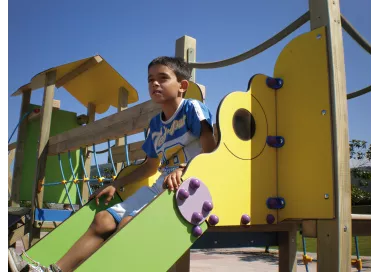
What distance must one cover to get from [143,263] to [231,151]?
59 centimetres

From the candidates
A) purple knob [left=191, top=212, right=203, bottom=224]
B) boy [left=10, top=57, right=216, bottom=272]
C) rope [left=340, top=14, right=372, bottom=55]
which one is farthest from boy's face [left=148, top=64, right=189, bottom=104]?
rope [left=340, top=14, right=372, bottom=55]

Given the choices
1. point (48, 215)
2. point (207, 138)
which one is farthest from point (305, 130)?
point (48, 215)

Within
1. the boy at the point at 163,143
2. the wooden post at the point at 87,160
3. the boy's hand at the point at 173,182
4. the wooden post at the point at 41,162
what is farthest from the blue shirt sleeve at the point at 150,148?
the wooden post at the point at 87,160

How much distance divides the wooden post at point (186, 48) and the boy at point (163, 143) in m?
0.75

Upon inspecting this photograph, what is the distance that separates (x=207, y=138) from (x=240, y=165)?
0.63 ft

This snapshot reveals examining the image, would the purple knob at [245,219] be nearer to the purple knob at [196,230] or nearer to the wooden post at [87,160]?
the purple knob at [196,230]

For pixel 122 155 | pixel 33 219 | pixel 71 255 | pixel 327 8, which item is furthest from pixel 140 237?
pixel 122 155

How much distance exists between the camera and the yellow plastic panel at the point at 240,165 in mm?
1468

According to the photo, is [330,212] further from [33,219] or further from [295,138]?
[33,219]

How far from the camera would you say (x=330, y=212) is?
1.47 meters

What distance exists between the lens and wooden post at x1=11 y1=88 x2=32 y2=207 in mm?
4891

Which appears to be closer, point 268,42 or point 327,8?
point 327,8

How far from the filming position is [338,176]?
4.81 feet
